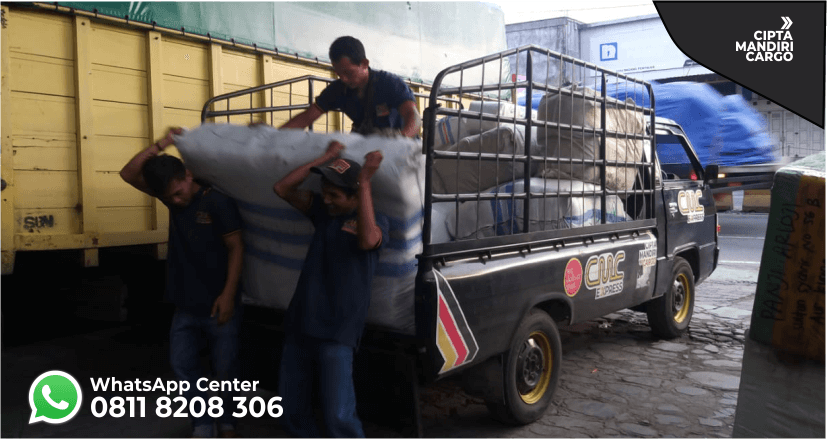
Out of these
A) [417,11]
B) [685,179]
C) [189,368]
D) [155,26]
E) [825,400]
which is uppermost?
[417,11]

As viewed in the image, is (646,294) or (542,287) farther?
(646,294)

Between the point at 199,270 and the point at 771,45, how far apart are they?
2936 millimetres

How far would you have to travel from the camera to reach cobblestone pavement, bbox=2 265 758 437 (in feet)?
11.8

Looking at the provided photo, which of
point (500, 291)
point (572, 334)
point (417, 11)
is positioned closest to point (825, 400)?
point (500, 291)

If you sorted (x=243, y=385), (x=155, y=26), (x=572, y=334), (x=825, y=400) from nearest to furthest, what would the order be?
(x=825, y=400), (x=243, y=385), (x=155, y=26), (x=572, y=334)

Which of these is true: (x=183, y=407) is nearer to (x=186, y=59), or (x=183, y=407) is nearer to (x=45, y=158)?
(x=45, y=158)

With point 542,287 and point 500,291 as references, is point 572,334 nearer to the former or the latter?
point 542,287

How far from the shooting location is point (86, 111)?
158 inches

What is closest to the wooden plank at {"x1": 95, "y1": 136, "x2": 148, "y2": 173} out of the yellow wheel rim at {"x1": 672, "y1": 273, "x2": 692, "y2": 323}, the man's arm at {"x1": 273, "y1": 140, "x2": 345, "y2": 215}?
the man's arm at {"x1": 273, "y1": 140, "x2": 345, "y2": 215}

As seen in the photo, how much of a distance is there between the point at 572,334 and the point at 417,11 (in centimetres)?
341

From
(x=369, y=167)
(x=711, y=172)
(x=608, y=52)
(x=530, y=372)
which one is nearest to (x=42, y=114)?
(x=369, y=167)

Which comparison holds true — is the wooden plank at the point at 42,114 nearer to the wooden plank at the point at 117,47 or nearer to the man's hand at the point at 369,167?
the wooden plank at the point at 117,47

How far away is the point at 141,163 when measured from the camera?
3.27 m

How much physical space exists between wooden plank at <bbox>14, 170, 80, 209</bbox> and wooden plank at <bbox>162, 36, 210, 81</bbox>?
3.35 ft
